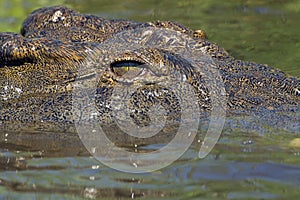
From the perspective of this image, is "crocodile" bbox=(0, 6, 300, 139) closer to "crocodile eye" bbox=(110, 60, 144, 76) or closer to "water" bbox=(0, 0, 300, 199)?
"crocodile eye" bbox=(110, 60, 144, 76)

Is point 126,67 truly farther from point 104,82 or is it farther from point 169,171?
point 169,171

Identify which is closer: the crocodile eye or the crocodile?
the crocodile

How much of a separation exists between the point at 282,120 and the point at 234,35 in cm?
572

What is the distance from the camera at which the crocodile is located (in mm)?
5930

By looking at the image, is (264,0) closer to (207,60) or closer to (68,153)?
(207,60)

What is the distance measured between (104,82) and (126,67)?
235 mm

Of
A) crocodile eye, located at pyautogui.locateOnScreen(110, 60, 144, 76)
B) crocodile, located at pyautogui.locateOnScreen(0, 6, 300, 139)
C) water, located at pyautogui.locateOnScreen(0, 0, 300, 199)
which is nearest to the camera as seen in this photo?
water, located at pyautogui.locateOnScreen(0, 0, 300, 199)

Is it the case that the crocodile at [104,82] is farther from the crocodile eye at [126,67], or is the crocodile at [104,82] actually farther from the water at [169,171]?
the water at [169,171]

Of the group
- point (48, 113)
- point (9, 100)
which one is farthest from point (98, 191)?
point (9, 100)

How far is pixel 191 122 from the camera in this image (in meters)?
5.67

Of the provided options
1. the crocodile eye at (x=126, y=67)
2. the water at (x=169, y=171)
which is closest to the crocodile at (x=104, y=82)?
the crocodile eye at (x=126, y=67)

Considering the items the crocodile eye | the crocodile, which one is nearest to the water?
the crocodile

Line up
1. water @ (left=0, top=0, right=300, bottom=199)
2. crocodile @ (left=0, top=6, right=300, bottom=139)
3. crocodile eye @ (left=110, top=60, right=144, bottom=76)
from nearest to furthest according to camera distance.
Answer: water @ (left=0, top=0, right=300, bottom=199) → crocodile @ (left=0, top=6, right=300, bottom=139) → crocodile eye @ (left=110, top=60, right=144, bottom=76)

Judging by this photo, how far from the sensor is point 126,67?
20.4 ft
